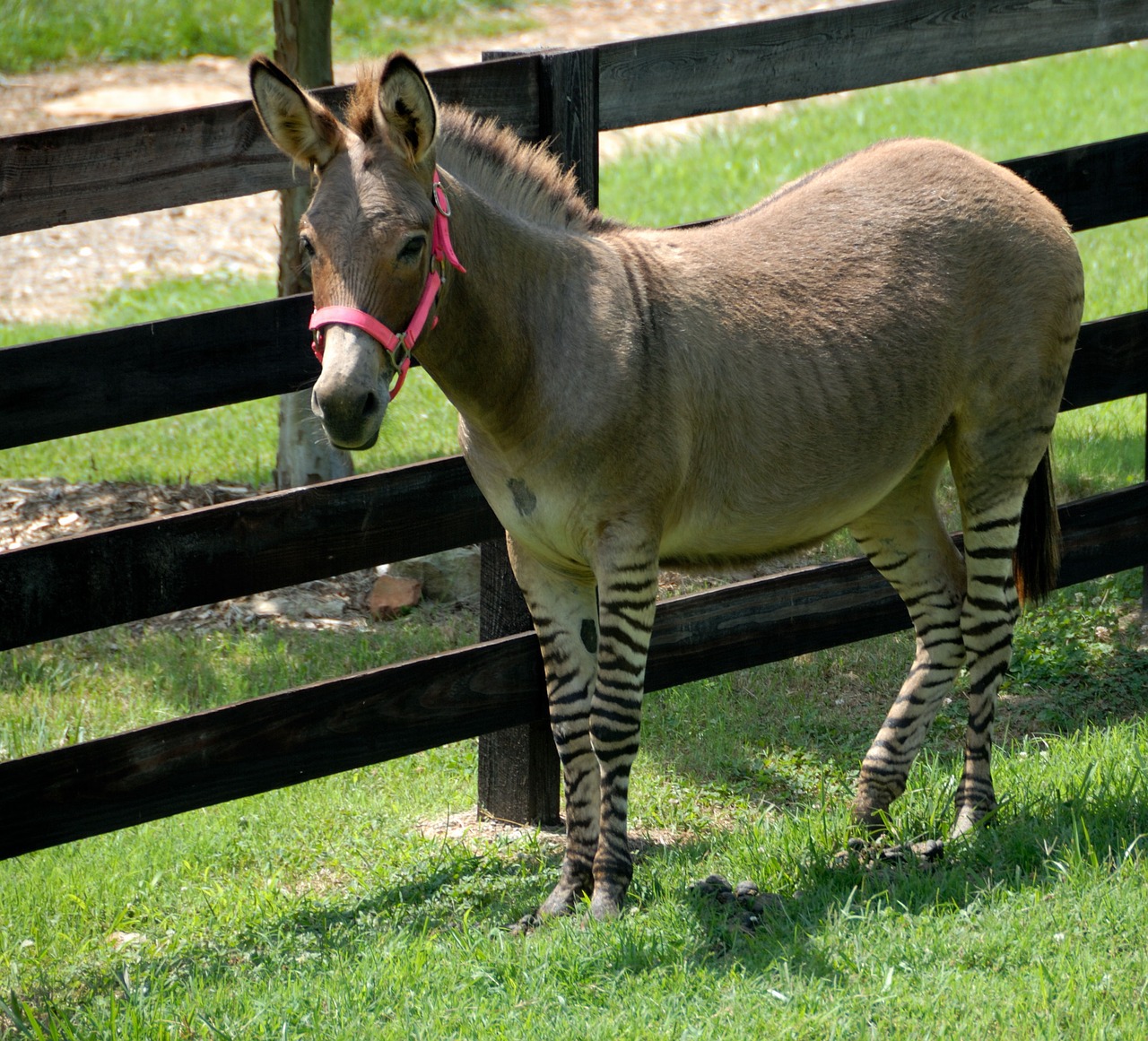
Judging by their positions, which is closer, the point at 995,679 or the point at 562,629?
the point at 562,629

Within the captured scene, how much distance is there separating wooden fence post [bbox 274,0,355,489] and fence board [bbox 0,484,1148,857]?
303cm

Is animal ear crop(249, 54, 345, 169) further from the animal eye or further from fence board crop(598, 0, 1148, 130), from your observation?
fence board crop(598, 0, 1148, 130)

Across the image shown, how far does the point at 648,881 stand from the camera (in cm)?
441

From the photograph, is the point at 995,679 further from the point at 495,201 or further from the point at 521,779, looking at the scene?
the point at 495,201

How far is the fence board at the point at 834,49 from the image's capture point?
194 inches

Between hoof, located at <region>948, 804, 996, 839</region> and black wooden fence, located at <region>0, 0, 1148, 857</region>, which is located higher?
black wooden fence, located at <region>0, 0, 1148, 857</region>

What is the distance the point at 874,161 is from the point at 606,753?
7.70ft

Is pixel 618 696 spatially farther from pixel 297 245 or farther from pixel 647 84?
pixel 297 245

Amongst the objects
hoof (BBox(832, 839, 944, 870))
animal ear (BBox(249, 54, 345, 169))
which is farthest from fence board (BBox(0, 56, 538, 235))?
hoof (BBox(832, 839, 944, 870))

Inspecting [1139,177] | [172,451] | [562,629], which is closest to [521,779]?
[562,629]

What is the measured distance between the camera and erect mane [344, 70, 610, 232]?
159 inches

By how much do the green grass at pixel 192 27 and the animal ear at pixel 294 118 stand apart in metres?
16.7

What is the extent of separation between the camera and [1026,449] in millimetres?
4812

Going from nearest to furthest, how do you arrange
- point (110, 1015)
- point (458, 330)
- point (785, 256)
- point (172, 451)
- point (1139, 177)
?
point (110, 1015)
point (458, 330)
point (785, 256)
point (1139, 177)
point (172, 451)
